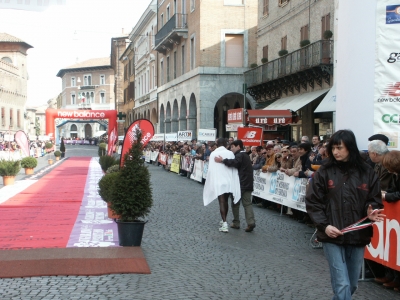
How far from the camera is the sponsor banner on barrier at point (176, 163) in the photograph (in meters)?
30.6

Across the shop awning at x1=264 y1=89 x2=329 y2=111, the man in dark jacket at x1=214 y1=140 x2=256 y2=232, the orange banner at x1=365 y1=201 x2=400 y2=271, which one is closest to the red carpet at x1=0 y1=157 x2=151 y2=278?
the man in dark jacket at x1=214 y1=140 x2=256 y2=232

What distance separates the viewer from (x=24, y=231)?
11.6m

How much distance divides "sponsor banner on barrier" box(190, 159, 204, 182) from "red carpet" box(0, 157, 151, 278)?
8.80 metres

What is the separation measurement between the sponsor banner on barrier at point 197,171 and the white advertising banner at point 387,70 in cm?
1701

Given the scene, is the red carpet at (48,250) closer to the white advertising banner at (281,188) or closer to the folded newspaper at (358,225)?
the folded newspaper at (358,225)

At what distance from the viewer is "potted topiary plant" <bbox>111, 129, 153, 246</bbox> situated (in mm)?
9859

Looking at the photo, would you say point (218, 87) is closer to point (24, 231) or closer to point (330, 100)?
point (330, 100)

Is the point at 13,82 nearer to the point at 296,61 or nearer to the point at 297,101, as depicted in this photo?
the point at 296,61

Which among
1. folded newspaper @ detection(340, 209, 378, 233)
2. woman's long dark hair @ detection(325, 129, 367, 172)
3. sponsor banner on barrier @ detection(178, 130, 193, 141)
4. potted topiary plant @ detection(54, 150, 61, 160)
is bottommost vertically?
potted topiary plant @ detection(54, 150, 61, 160)

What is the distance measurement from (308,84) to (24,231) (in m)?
16.7

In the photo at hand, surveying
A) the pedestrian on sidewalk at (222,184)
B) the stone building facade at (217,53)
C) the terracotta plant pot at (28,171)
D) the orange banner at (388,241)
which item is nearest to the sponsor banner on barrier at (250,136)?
the pedestrian on sidewalk at (222,184)

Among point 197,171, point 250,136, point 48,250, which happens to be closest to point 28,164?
point 197,171

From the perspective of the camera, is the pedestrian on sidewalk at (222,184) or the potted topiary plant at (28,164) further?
the potted topiary plant at (28,164)

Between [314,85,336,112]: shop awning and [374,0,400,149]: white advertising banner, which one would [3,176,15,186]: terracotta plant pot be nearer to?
[314,85,336,112]: shop awning
